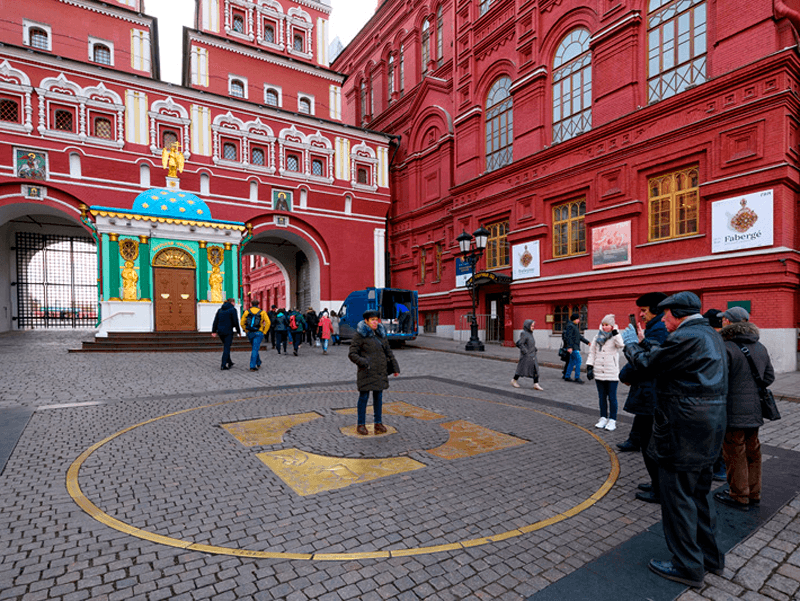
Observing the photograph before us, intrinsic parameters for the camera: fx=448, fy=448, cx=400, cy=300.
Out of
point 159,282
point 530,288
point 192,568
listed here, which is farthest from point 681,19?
point 159,282

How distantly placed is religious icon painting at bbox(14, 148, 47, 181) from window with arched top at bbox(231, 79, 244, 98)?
10.8 meters

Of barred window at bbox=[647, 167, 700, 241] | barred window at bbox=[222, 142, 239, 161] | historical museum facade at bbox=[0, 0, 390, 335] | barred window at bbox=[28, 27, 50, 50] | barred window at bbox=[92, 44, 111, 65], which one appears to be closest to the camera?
barred window at bbox=[647, 167, 700, 241]

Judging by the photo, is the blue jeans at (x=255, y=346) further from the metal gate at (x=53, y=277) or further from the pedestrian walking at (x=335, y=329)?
the metal gate at (x=53, y=277)

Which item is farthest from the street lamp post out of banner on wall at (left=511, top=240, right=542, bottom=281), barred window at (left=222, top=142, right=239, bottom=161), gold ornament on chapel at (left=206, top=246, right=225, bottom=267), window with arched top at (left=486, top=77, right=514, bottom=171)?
barred window at (left=222, top=142, right=239, bottom=161)

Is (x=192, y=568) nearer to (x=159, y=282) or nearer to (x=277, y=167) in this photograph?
(x=159, y=282)

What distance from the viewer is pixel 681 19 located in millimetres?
14688

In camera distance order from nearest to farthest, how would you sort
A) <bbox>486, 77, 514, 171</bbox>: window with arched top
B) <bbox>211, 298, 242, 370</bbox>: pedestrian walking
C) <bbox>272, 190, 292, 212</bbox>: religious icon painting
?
<bbox>211, 298, 242, 370</bbox>: pedestrian walking, <bbox>486, 77, 514, 171</bbox>: window with arched top, <bbox>272, 190, 292, 212</bbox>: religious icon painting

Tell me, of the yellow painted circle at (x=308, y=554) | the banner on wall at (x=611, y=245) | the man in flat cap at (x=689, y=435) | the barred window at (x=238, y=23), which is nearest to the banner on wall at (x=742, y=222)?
the banner on wall at (x=611, y=245)

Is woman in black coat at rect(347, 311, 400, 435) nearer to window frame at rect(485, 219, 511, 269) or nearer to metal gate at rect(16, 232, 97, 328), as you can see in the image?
window frame at rect(485, 219, 511, 269)

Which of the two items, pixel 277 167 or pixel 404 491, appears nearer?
pixel 404 491

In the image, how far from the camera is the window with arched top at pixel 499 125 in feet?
69.6

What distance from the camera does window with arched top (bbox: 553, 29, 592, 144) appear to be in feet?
58.0

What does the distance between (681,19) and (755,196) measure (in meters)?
6.66

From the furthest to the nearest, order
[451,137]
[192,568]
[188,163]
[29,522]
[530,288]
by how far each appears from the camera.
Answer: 1. [451,137]
2. [188,163]
3. [530,288]
4. [29,522]
5. [192,568]
